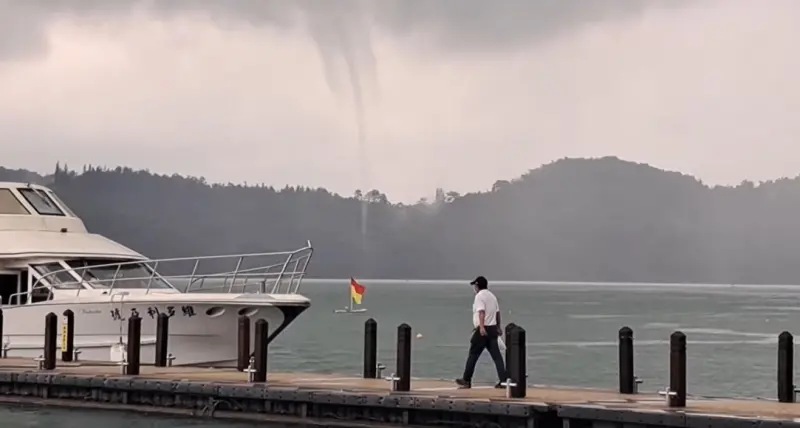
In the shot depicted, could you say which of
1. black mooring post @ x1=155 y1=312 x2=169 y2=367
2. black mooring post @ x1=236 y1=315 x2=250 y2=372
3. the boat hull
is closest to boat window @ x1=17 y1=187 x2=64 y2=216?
the boat hull

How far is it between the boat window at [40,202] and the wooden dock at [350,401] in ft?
21.3

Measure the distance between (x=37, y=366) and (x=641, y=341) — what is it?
60974mm

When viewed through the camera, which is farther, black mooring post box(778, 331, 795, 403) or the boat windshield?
the boat windshield

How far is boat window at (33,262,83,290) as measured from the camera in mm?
27078

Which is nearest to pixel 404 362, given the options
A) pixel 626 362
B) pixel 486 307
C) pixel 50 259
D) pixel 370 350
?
pixel 486 307

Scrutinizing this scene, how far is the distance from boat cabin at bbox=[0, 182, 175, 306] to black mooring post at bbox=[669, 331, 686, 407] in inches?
549

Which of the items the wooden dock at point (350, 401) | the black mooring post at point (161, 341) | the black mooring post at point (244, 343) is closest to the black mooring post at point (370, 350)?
the wooden dock at point (350, 401)

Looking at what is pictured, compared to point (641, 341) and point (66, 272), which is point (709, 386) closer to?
point (66, 272)

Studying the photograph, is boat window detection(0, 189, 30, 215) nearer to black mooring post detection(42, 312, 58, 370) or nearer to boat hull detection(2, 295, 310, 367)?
boat hull detection(2, 295, 310, 367)

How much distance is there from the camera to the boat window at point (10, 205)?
2952cm

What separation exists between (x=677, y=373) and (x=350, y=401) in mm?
5576

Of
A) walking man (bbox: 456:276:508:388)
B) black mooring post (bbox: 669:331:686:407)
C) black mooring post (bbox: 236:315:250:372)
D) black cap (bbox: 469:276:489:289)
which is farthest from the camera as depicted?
black mooring post (bbox: 236:315:250:372)

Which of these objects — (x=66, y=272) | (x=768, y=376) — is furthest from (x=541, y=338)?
(x=66, y=272)

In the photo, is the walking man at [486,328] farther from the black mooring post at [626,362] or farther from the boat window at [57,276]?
the boat window at [57,276]
